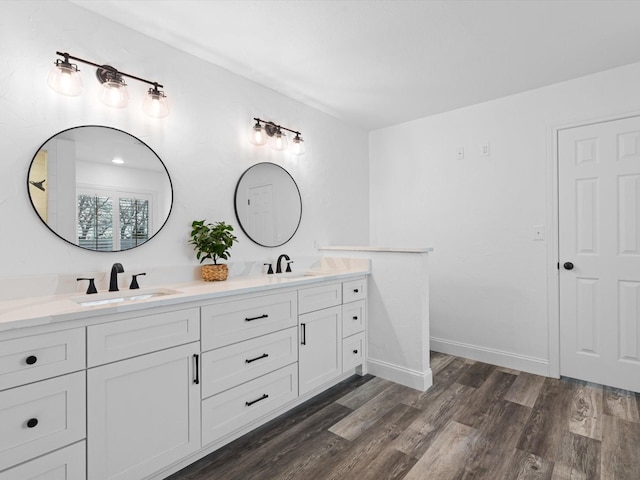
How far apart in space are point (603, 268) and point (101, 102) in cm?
359

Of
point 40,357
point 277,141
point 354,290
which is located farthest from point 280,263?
point 40,357

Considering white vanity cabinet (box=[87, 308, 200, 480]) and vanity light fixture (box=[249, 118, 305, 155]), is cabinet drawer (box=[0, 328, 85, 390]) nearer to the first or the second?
white vanity cabinet (box=[87, 308, 200, 480])

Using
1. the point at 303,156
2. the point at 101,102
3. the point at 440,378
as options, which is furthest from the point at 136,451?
the point at 303,156

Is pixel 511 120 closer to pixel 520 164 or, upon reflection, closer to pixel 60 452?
pixel 520 164

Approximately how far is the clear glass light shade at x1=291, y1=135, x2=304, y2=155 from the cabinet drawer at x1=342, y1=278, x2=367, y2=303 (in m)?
1.26

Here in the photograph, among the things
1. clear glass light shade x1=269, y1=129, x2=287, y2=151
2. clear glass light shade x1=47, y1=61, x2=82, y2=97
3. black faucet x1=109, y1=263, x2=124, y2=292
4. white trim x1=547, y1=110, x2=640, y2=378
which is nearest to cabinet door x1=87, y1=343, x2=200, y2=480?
black faucet x1=109, y1=263, x2=124, y2=292

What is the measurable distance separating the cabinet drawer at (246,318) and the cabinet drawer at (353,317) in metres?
0.55

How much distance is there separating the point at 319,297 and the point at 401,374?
962mm

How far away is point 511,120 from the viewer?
3045 millimetres

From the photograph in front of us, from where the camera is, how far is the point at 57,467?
4.23 feet

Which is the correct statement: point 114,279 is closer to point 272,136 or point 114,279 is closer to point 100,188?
point 100,188

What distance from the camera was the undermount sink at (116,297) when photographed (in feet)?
5.69

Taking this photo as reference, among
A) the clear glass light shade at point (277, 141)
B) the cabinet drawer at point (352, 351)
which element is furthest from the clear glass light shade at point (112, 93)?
the cabinet drawer at point (352, 351)

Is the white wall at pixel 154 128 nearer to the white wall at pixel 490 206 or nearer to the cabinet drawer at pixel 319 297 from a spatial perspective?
the cabinet drawer at pixel 319 297
